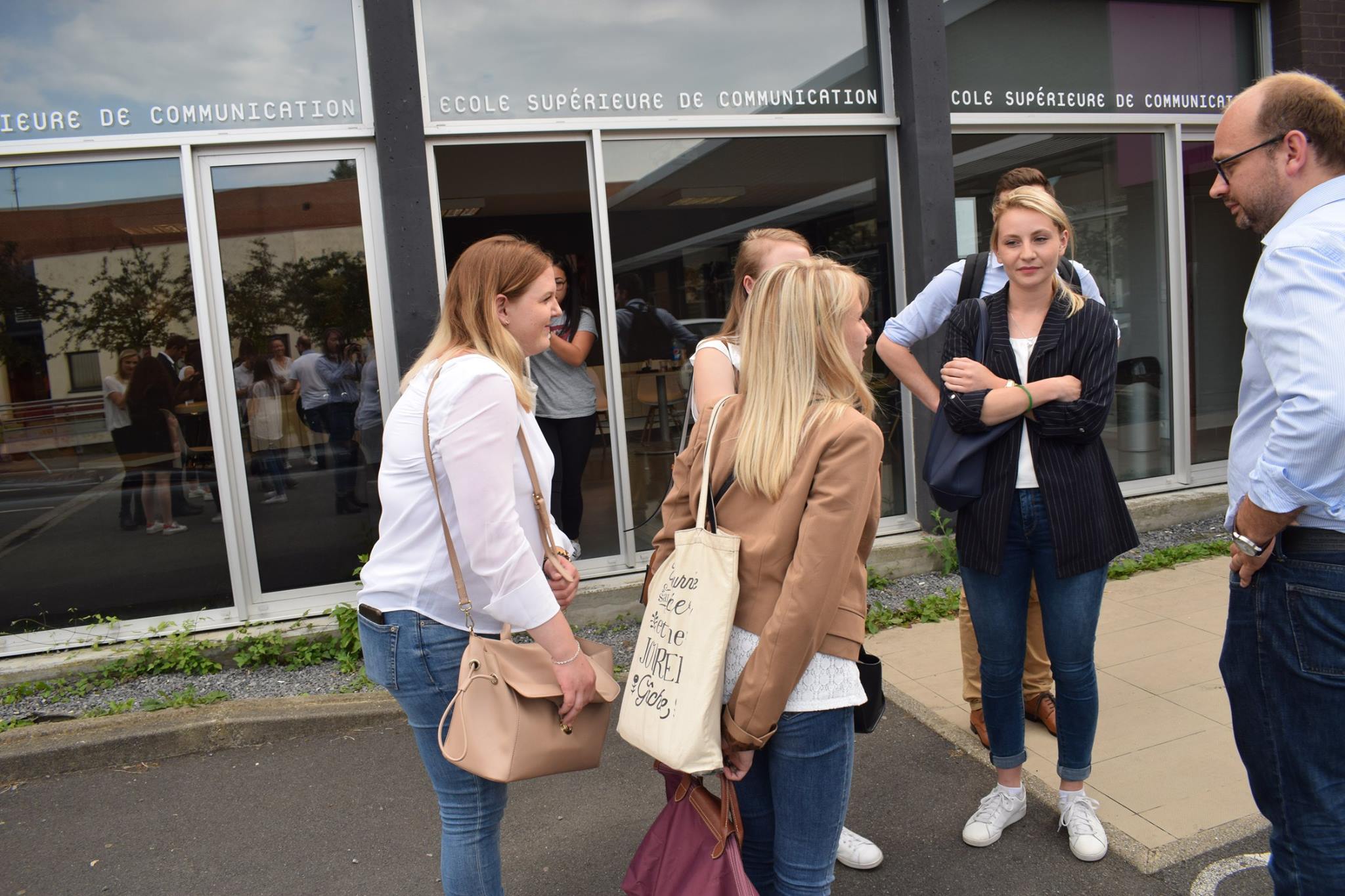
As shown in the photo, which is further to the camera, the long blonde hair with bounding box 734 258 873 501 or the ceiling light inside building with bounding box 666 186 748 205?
the ceiling light inside building with bounding box 666 186 748 205

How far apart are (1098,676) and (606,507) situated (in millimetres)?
2904

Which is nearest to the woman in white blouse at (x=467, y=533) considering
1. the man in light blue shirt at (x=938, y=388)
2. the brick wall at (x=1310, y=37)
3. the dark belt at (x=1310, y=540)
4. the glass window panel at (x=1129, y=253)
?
the dark belt at (x=1310, y=540)

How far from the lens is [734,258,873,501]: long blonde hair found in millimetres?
2150

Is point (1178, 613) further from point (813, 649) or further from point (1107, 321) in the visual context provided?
Answer: point (813, 649)

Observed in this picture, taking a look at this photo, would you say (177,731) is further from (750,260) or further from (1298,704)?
(1298,704)

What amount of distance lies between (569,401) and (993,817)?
11.8 ft

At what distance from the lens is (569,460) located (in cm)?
619

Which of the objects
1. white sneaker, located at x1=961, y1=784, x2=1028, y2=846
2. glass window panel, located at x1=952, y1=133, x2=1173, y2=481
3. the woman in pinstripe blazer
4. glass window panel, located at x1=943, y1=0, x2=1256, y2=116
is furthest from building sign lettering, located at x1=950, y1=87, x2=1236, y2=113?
white sneaker, located at x1=961, y1=784, x2=1028, y2=846

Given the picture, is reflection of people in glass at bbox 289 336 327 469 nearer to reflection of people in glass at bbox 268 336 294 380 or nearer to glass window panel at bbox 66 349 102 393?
reflection of people in glass at bbox 268 336 294 380

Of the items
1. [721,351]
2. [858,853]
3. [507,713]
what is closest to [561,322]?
[721,351]

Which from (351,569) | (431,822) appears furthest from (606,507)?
(431,822)

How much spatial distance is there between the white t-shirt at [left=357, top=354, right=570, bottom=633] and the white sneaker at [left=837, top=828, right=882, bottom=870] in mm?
1654

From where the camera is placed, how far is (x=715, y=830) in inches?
86.8

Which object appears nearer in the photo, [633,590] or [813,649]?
[813,649]
